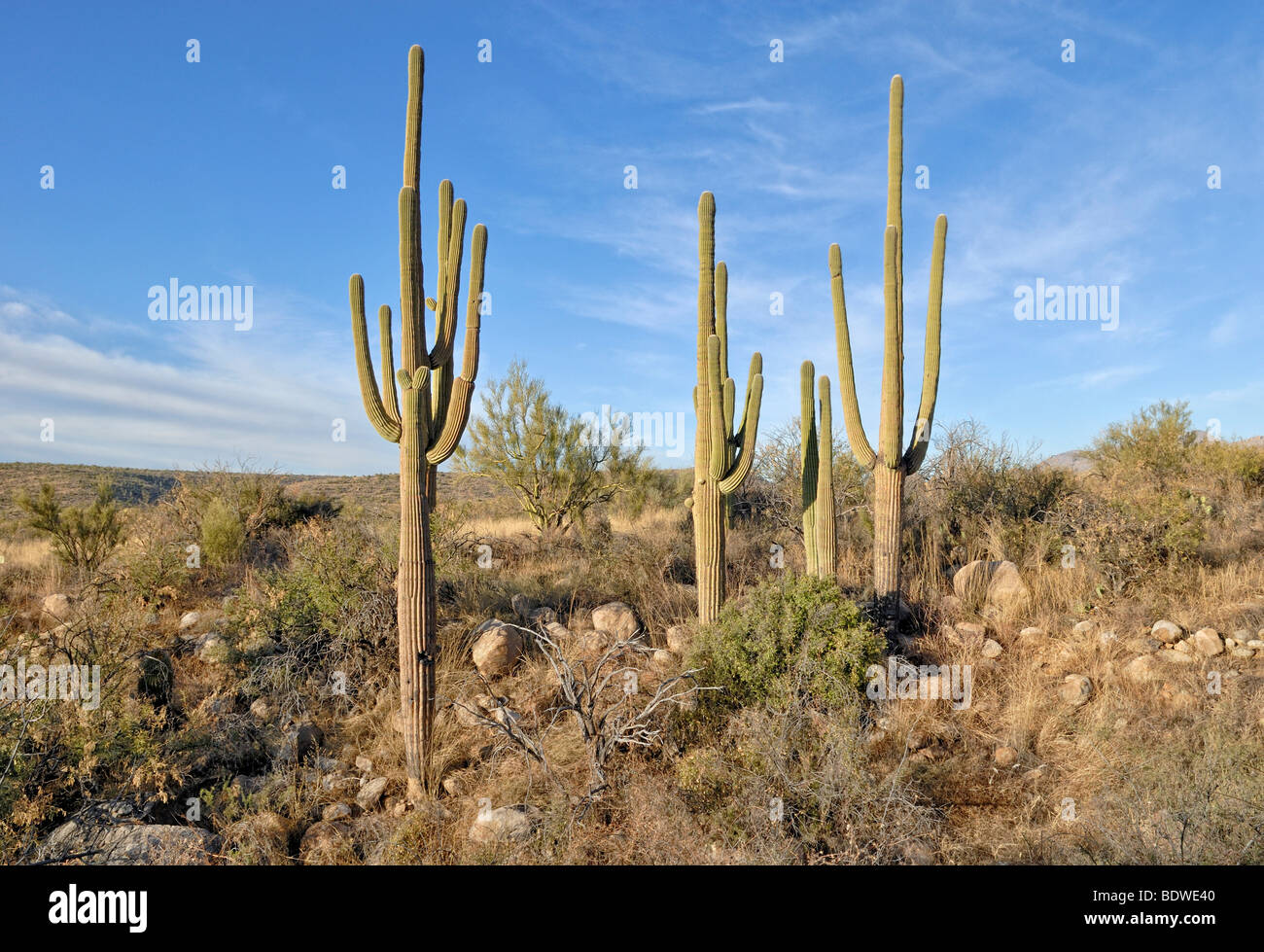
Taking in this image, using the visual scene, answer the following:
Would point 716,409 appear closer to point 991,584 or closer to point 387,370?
point 387,370

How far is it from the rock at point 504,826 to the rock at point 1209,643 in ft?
20.1

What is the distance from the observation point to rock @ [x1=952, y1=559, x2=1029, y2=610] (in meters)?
7.53

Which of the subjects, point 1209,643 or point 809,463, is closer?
point 1209,643

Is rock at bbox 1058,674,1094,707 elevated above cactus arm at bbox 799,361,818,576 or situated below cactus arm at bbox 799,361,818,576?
below

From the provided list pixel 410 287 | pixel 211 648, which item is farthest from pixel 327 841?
pixel 410 287

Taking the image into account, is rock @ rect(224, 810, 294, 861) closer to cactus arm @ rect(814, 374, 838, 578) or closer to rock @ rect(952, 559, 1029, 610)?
cactus arm @ rect(814, 374, 838, 578)

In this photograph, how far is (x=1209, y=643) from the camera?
21.2 ft

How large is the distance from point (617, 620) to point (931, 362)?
4.27 m

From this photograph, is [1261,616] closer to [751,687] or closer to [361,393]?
[751,687]

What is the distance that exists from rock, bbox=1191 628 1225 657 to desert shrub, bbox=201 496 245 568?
11117mm

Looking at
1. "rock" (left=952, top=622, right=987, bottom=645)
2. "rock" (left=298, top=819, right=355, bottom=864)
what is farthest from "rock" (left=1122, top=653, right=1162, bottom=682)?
"rock" (left=298, top=819, right=355, bottom=864)

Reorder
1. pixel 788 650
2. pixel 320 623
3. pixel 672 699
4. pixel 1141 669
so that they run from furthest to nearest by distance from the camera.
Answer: pixel 320 623 → pixel 1141 669 → pixel 788 650 → pixel 672 699

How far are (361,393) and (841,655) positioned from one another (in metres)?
4.38
